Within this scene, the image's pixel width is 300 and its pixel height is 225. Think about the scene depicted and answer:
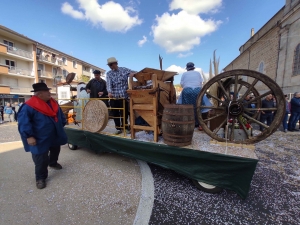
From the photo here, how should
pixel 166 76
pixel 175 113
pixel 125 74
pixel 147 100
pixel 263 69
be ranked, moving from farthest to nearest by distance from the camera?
pixel 263 69, pixel 125 74, pixel 166 76, pixel 147 100, pixel 175 113

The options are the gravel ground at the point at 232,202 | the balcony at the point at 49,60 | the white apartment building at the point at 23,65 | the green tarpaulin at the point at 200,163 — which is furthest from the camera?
the balcony at the point at 49,60

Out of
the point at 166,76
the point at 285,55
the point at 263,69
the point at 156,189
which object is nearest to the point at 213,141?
the point at 156,189

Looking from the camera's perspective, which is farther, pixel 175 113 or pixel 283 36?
pixel 283 36

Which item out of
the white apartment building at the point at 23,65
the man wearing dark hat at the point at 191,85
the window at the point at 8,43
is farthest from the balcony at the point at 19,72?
the man wearing dark hat at the point at 191,85

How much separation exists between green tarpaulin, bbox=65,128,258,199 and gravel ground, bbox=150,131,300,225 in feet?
0.85

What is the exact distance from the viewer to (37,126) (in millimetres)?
2723

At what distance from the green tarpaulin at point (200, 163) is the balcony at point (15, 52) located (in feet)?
87.1

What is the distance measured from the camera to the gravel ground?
1974 mm

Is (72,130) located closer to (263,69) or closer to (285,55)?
(285,55)

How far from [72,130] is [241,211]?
406 centimetres

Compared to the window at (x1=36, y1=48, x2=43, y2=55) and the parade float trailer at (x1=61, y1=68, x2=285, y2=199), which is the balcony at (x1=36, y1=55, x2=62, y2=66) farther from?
the parade float trailer at (x1=61, y1=68, x2=285, y2=199)

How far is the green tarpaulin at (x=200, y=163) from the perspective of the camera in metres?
2.12

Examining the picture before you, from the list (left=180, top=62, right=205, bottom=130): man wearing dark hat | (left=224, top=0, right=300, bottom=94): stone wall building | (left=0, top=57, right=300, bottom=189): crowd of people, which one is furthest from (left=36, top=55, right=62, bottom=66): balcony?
(left=224, top=0, right=300, bottom=94): stone wall building

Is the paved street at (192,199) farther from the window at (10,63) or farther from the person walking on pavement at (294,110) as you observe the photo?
the window at (10,63)
